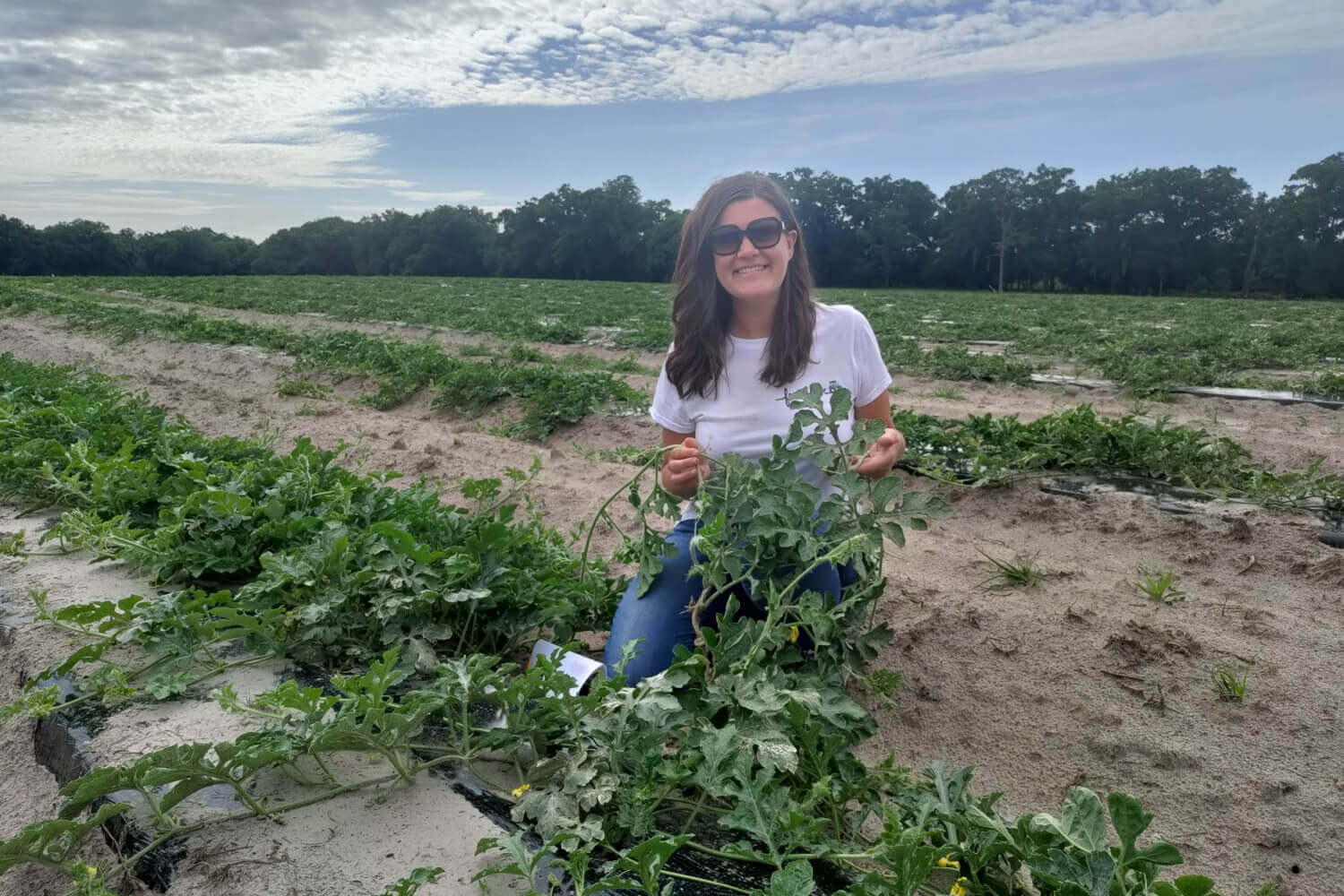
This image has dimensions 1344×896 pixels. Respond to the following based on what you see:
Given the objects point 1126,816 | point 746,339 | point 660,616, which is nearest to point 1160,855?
point 1126,816

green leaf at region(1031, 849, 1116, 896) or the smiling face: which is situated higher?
the smiling face

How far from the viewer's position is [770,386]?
9.29 ft

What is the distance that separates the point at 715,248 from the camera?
2.80 metres

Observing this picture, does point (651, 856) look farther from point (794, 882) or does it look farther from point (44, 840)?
point (44, 840)

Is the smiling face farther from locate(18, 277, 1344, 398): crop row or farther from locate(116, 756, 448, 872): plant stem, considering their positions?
locate(18, 277, 1344, 398): crop row

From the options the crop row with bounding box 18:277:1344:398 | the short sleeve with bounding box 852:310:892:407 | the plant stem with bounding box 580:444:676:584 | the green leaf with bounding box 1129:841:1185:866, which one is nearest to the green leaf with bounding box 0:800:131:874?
the plant stem with bounding box 580:444:676:584

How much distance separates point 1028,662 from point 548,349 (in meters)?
10.3

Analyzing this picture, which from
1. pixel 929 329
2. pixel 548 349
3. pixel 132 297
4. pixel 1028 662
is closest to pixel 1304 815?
pixel 1028 662

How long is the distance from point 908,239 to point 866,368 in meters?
61.8

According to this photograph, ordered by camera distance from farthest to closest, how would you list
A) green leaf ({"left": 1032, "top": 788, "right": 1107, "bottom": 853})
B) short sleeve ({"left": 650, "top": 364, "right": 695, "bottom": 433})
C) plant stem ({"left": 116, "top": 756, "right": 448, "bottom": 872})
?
1. short sleeve ({"left": 650, "top": 364, "right": 695, "bottom": 433})
2. plant stem ({"left": 116, "top": 756, "right": 448, "bottom": 872})
3. green leaf ({"left": 1032, "top": 788, "right": 1107, "bottom": 853})

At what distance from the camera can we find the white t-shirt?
111 inches

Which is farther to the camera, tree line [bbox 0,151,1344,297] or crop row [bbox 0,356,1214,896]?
tree line [bbox 0,151,1344,297]

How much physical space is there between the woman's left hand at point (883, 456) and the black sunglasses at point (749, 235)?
748mm

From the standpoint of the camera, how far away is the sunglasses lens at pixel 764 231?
2729 mm
